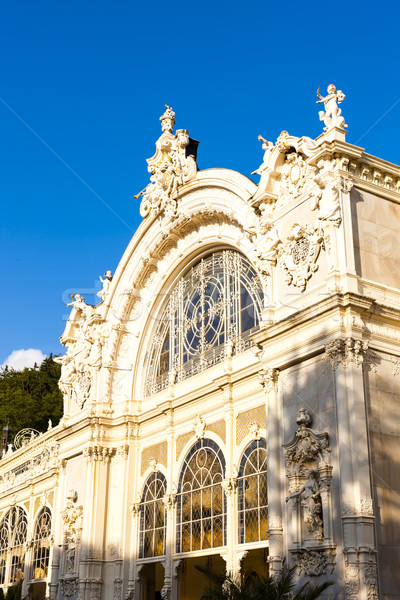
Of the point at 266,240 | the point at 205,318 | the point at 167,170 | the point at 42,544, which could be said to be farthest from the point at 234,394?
the point at 42,544

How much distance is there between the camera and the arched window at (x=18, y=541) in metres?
33.5

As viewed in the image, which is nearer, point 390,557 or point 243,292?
Result: point 390,557

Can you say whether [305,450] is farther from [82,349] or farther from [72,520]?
[82,349]

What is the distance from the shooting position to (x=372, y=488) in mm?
15047

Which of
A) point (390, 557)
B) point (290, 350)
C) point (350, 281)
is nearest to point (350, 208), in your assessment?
point (350, 281)

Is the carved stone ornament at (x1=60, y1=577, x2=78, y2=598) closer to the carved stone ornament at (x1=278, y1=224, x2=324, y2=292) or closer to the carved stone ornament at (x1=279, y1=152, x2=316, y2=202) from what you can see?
the carved stone ornament at (x1=278, y1=224, x2=324, y2=292)

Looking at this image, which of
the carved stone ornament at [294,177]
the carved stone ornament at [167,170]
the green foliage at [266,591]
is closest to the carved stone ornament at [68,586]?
the green foliage at [266,591]

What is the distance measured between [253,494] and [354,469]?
5.38m

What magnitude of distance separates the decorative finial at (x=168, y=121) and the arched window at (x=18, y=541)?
18309 mm

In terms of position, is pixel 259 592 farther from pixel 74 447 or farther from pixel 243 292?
pixel 74 447

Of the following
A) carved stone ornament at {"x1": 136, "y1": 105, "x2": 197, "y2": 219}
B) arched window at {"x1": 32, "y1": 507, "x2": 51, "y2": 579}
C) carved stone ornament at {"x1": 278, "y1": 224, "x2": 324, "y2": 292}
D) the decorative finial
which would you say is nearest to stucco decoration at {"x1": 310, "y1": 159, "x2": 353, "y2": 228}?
carved stone ornament at {"x1": 278, "y1": 224, "x2": 324, "y2": 292}

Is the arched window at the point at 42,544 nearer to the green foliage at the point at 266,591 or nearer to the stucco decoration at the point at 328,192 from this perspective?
the green foliage at the point at 266,591

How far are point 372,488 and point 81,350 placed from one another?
677 inches

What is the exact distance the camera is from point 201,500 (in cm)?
2200
